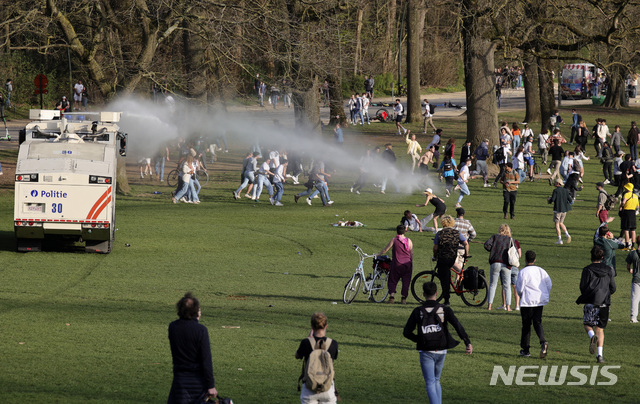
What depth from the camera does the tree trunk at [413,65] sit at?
49.5m

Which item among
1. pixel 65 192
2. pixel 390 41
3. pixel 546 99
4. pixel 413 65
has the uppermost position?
pixel 390 41

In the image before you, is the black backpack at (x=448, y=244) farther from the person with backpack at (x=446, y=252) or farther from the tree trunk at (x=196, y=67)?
the tree trunk at (x=196, y=67)

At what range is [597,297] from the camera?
12.0 metres

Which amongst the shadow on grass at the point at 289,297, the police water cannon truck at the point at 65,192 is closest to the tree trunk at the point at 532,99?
the police water cannon truck at the point at 65,192

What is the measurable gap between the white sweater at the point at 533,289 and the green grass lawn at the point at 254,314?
0.88 meters

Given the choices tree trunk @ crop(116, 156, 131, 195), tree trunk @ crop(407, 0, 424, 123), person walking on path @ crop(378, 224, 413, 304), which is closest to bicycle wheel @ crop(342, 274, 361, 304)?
person walking on path @ crop(378, 224, 413, 304)

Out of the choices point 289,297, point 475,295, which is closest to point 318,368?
point 289,297

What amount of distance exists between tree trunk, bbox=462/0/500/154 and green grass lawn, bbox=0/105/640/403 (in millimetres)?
9731

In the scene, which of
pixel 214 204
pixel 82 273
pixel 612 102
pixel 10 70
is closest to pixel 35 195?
pixel 82 273

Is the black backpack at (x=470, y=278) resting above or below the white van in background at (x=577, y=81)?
below

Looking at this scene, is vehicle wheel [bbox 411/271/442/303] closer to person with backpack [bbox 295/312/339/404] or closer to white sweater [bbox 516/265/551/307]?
white sweater [bbox 516/265/551/307]

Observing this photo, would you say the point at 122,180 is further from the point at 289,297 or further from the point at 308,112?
the point at 289,297

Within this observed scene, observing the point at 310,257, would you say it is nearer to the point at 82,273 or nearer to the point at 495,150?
the point at 82,273

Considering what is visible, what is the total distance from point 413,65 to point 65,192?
111ft
